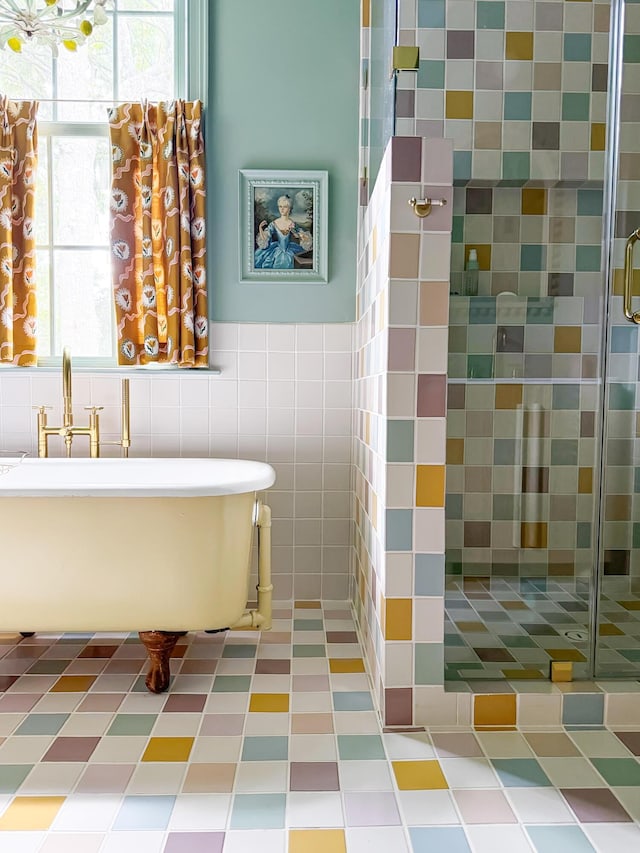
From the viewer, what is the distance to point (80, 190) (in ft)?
9.48

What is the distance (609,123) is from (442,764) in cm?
174

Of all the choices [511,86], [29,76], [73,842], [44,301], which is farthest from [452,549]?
[29,76]

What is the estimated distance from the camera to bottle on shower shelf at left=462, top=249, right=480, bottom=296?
2043 millimetres

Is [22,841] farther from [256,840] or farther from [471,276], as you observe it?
[471,276]

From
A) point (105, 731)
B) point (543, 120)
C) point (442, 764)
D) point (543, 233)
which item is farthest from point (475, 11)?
point (105, 731)

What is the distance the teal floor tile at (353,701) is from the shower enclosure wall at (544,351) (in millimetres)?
281

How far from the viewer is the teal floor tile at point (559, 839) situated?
1.36m

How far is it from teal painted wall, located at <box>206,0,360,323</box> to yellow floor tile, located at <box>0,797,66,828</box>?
193cm

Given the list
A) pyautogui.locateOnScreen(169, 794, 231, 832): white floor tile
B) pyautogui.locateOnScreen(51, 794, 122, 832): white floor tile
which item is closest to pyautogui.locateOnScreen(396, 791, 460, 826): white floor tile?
pyautogui.locateOnScreen(169, 794, 231, 832): white floor tile

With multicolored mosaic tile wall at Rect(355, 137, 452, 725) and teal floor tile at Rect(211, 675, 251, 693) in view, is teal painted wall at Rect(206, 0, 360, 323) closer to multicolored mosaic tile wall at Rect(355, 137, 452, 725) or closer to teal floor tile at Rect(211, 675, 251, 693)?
multicolored mosaic tile wall at Rect(355, 137, 452, 725)

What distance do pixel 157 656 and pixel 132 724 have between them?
22cm

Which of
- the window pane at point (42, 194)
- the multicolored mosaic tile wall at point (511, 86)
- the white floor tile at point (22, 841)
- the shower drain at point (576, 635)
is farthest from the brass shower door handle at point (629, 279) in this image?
the window pane at point (42, 194)

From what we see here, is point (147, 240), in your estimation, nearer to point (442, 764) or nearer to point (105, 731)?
point (105, 731)

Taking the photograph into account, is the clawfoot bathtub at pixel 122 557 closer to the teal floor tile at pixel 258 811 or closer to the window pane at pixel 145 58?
the teal floor tile at pixel 258 811
